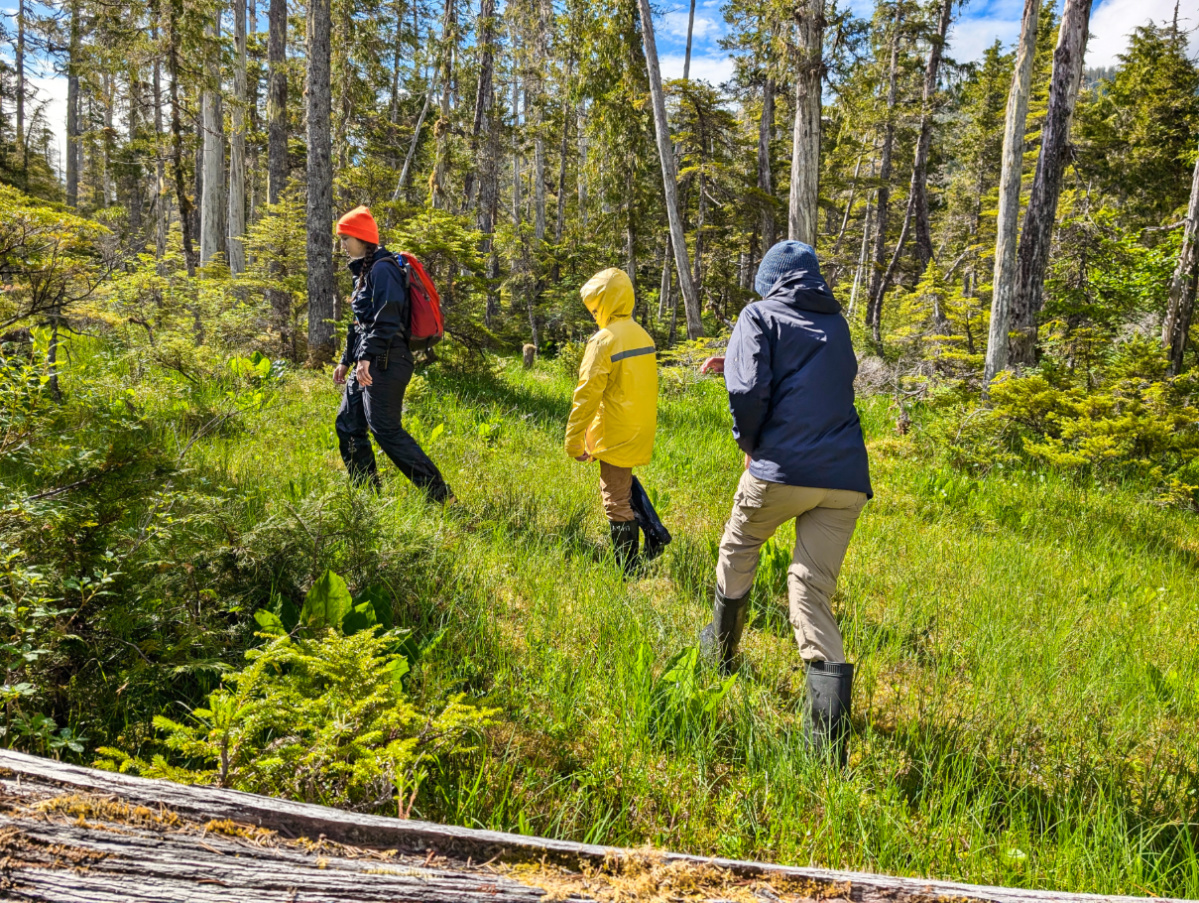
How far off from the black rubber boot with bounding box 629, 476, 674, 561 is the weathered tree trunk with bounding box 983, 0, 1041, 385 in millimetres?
6959

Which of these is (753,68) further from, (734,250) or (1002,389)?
(1002,389)

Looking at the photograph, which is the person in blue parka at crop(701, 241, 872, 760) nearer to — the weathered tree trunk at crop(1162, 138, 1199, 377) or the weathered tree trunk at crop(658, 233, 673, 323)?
the weathered tree trunk at crop(1162, 138, 1199, 377)

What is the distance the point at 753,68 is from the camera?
77.8 feet

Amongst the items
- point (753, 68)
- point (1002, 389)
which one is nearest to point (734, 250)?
point (753, 68)

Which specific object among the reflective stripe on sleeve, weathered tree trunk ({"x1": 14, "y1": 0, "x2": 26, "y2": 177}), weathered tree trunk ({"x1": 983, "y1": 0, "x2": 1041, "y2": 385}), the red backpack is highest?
weathered tree trunk ({"x1": 14, "y1": 0, "x2": 26, "y2": 177})

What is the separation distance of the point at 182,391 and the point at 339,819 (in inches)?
229

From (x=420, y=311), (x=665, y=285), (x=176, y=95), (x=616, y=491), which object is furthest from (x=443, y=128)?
(x=616, y=491)

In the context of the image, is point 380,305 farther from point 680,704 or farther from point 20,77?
point 20,77

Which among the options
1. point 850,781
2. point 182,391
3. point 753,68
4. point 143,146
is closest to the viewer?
point 850,781

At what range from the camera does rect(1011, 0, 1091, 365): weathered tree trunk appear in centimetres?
861

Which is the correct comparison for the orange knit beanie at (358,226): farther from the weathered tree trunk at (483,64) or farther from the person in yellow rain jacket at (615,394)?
the weathered tree trunk at (483,64)

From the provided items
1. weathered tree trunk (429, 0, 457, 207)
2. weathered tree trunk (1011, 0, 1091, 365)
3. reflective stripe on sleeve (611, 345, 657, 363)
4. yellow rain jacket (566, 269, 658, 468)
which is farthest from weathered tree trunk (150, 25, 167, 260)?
weathered tree trunk (1011, 0, 1091, 365)

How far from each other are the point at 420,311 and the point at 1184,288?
9940mm

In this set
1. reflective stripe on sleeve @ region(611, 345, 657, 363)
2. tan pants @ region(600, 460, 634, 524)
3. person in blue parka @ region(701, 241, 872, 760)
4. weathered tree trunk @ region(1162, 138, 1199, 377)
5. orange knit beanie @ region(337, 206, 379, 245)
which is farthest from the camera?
weathered tree trunk @ region(1162, 138, 1199, 377)
